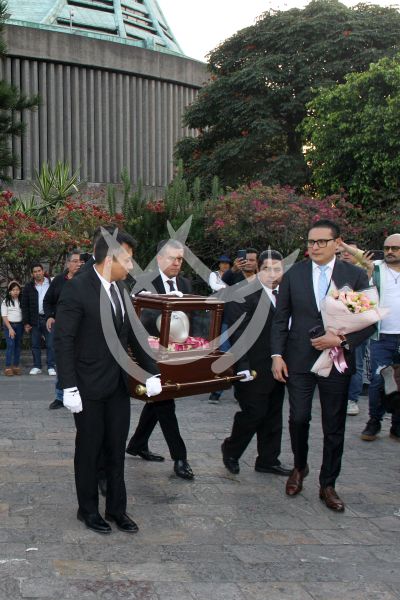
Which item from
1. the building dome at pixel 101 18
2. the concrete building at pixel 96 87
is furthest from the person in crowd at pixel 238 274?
the building dome at pixel 101 18

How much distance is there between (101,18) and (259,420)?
29455mm

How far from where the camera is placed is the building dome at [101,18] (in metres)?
31.7

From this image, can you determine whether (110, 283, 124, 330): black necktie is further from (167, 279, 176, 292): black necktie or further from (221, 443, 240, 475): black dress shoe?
(221, 443, 240, 475): black dress shoe

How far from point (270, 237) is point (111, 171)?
15.5 m

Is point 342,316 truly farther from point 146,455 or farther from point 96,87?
point 96,87

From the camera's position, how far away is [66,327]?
16.1 ft

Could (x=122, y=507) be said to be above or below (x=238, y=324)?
below

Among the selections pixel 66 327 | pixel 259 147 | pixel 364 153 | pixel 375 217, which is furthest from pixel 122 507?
pixel 259 147

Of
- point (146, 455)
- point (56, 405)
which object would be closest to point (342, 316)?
point (146, 455)

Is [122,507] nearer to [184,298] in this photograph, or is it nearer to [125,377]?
[125,377]

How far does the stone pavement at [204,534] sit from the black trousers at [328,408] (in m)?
0.33

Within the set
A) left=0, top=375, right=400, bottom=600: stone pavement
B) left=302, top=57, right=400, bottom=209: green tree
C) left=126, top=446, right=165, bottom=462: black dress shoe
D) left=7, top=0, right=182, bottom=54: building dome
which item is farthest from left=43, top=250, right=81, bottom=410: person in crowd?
left=7, top=0, right=182, bottom=54: building dome

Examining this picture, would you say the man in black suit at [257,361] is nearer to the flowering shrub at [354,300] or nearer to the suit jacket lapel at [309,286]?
the suit jacket lapel at [309,286]

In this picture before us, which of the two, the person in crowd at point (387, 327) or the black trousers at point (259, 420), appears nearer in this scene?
the black trousers at point (259, 420)
